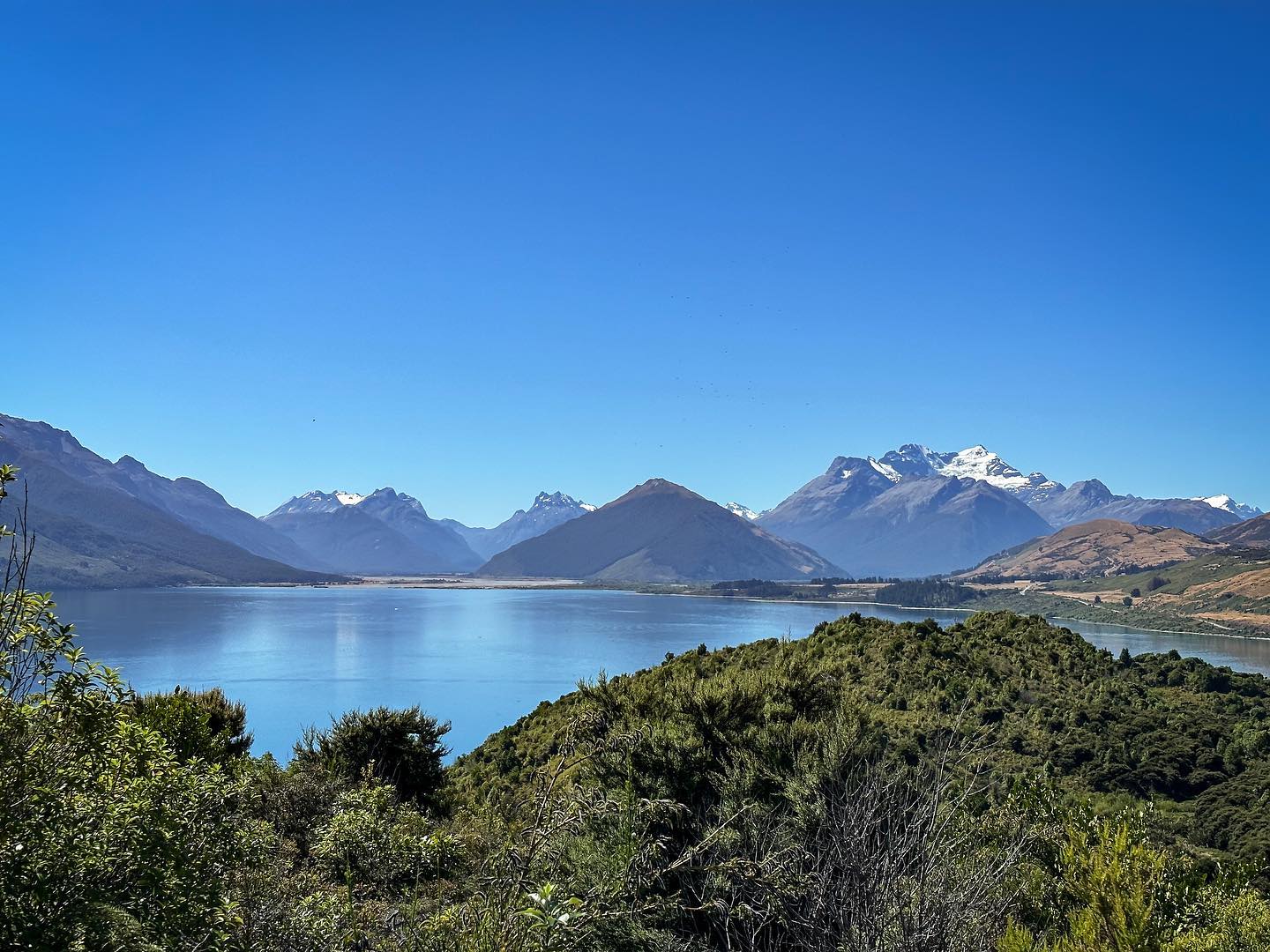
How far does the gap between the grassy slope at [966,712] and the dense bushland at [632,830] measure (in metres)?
0.09

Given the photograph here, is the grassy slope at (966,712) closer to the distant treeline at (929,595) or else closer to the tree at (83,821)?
the tree at (83,821)

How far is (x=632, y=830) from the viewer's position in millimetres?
8117

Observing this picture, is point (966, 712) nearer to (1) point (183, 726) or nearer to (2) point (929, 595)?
(1) point (183, 726)

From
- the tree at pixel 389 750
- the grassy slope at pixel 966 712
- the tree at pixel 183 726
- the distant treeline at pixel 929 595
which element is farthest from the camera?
the distant treeline at pixel 929 595

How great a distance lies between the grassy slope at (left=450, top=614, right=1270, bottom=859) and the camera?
39.2 ft

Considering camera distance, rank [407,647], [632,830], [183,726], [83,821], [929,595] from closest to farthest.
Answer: [83,821]
[632,830]
[183,726]
[407,647]
[929,595]

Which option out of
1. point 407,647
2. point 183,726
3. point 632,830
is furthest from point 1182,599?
point 632,830

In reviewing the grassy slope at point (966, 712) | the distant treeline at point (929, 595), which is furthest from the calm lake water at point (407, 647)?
the distant treeline at point (929, 595)

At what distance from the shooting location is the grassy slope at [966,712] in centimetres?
1195

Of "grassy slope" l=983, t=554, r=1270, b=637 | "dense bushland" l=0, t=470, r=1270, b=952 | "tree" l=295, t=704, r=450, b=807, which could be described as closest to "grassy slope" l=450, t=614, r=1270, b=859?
"dense bushland" l=0, t=470, r=1270, b=952

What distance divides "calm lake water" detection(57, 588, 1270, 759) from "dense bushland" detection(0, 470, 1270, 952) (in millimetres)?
18857

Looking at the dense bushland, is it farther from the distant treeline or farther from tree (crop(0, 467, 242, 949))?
the distant treeline

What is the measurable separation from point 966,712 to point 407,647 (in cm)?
9580

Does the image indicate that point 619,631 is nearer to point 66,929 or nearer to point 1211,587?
point 1211,587
